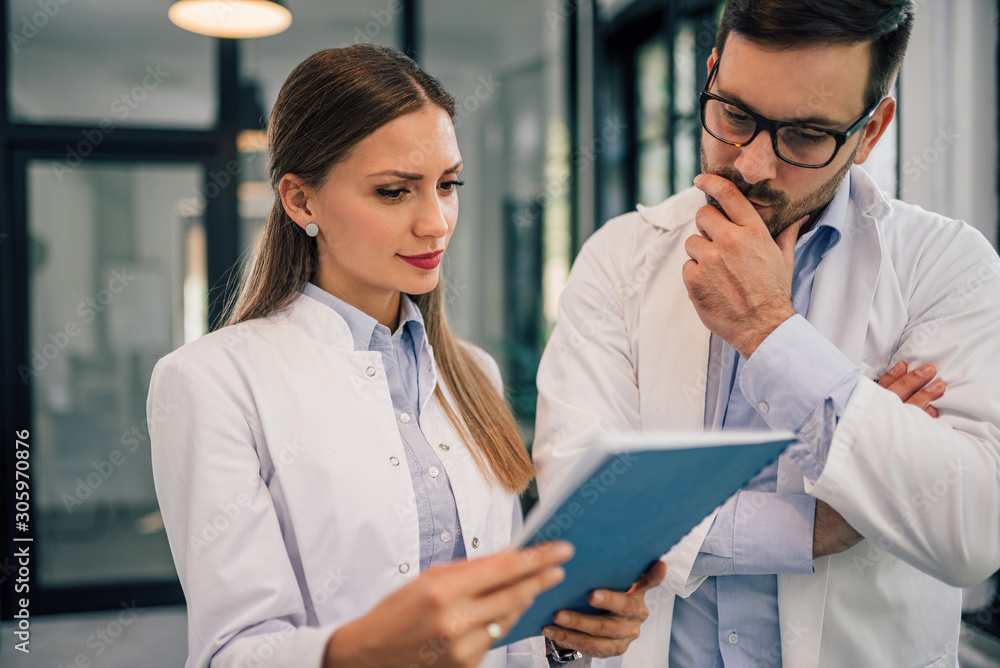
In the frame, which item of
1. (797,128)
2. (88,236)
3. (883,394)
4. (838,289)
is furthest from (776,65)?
(88,236)

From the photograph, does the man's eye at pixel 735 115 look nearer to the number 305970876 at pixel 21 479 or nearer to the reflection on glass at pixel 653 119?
the reflection on glass at pixel 653 119

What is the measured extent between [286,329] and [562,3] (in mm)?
3714

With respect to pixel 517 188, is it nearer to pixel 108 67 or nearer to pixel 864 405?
pixel 108 67

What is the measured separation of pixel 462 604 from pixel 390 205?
79cm

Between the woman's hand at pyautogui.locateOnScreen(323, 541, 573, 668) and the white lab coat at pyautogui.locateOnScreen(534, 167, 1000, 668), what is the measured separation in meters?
0.52

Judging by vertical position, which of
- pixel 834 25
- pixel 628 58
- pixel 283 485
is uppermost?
pixel 628 58

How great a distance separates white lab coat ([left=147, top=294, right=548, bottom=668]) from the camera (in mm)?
1057

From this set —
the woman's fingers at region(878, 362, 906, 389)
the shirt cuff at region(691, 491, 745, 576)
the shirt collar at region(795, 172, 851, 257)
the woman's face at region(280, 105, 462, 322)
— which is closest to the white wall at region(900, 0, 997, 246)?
the shirt collar at region(795, 172, 851, 257)

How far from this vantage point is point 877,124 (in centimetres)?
128

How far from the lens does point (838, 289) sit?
50.8 inches

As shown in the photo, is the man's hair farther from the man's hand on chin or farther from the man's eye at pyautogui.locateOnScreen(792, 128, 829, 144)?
the man's hand on chin

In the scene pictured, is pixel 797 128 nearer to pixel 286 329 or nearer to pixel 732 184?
pixel 732 184

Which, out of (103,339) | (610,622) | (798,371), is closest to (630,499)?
(610,622)

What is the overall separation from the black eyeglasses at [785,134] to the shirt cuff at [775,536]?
0.58m
